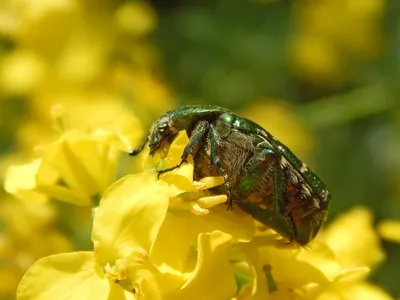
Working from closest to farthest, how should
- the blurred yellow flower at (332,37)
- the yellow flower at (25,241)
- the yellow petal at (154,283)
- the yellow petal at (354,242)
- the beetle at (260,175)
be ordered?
1. the yellow petal at (154,283)
2. the beetle at (260,175)
3. the yellow petal at (354,242)
4. the yellow flower at (25,241)
5. the blurred yellow flower at (332,37)

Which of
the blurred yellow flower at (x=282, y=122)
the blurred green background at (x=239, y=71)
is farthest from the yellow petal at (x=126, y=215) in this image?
the blurred yellow flower at (x=282, y=122)

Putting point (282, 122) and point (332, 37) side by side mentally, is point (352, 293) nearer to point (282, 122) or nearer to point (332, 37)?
point (282, 122)

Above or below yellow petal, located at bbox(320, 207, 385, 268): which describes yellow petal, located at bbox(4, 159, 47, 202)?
above

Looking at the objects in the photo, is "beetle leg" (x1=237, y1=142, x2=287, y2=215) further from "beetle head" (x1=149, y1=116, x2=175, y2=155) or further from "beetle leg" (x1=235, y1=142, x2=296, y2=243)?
"beetle head" (x1=149, y1=116, x2=175, y2=155)

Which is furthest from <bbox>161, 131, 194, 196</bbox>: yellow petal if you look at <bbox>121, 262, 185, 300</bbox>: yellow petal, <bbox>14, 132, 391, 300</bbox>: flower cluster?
<bbox>121, 262, 185, 300</bbox>: yellow petal

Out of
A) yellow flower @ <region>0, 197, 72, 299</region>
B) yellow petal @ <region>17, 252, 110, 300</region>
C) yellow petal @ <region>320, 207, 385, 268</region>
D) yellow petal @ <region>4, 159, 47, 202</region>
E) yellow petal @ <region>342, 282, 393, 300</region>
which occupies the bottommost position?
yellow flower @ <region>0, 197, 72, 299</region>

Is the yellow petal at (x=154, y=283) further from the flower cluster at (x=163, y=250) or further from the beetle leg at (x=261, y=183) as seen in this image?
the beetle leg at (x=261, y=183)

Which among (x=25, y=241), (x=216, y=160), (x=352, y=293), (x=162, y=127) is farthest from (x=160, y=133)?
(x=25, y=241)

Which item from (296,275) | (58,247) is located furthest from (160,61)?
(296,275)
